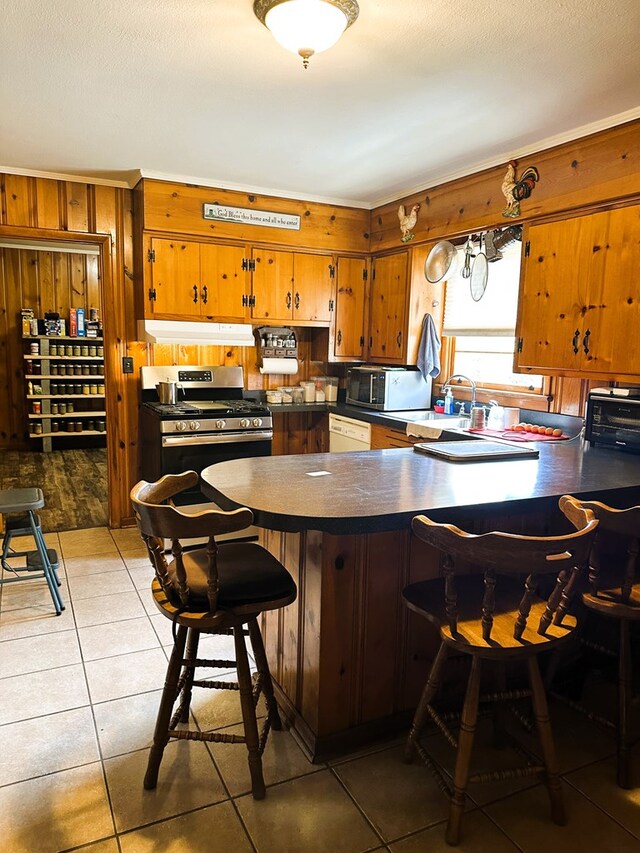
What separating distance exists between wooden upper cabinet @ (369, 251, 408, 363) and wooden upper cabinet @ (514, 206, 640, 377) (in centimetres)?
119

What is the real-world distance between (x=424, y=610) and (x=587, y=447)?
1679 mm

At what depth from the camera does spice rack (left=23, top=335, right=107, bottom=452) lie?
756cm

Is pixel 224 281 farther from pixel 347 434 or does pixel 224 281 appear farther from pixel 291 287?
pixel 347 434

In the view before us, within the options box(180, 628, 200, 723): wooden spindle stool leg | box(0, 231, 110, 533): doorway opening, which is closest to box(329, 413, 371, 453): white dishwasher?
box(180, 628, 200, 723): wooden spindle stool leg

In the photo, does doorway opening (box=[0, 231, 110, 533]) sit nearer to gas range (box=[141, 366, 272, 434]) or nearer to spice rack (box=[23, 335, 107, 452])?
spice rack (box=[23, 335, 107, 452])

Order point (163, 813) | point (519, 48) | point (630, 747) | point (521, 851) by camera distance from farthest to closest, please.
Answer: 1. point (519, 48)
2. point (630, 747)
3. point (163, 813)
4. point (521, 851)

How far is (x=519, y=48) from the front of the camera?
7.14 ft


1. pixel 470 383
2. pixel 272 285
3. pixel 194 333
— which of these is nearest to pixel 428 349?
pixel 470 383

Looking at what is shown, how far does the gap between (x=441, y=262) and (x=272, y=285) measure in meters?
1.43

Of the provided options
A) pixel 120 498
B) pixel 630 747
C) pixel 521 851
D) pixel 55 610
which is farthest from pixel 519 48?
pixel 120 498

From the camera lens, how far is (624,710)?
1.94 m

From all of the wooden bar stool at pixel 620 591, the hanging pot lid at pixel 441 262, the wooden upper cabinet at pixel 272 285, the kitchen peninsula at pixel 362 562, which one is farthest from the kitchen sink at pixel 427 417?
the wooden bar stool at pixel 620 591

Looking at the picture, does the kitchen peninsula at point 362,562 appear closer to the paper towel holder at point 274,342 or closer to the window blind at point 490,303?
the window blind at point 490,303

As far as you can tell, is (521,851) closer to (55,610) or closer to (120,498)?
(55,610)
